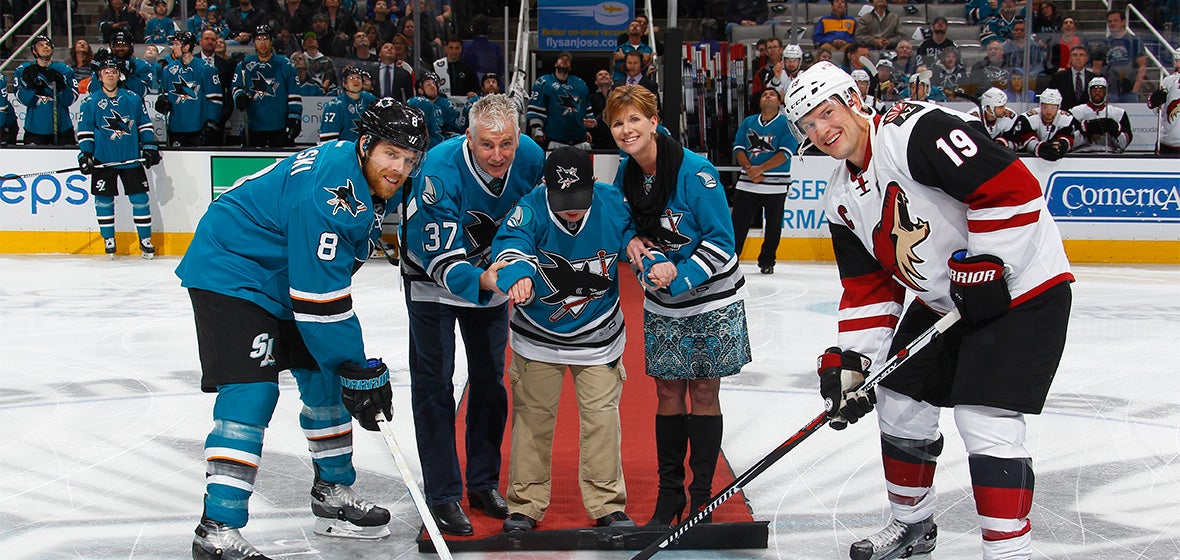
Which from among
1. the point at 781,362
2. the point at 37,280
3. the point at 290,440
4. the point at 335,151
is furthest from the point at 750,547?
the point at 37,280

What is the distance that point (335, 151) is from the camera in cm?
265

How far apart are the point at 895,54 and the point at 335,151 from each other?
7.54 m

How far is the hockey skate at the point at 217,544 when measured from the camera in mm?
2637

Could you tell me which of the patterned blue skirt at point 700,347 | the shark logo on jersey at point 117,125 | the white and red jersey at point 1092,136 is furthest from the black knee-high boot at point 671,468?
the white and red jersey at point 1092,136

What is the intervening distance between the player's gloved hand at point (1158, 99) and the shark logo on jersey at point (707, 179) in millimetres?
7096

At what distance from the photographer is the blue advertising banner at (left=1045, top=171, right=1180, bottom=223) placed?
8367 mm

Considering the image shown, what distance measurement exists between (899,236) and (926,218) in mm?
81

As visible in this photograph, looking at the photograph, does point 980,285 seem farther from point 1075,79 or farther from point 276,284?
point 1075,79

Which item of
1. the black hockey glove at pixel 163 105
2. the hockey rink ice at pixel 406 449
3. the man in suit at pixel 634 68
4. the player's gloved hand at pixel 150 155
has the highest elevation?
the man in suit at pixel 634 68

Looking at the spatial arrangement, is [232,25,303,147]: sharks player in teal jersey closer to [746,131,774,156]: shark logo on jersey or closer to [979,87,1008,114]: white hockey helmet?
[746,131,774,156]: shark logo on jersey

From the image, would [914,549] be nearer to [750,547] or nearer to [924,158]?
[750,547]

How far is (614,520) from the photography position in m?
3.00

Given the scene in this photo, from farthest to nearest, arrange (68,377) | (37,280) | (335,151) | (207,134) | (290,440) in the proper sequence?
(207,134)
(37,280)
(68,377)
(290,440)
(335,151)

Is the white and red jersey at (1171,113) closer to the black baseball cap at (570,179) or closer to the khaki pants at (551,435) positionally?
the khaki pants at (551,435)
